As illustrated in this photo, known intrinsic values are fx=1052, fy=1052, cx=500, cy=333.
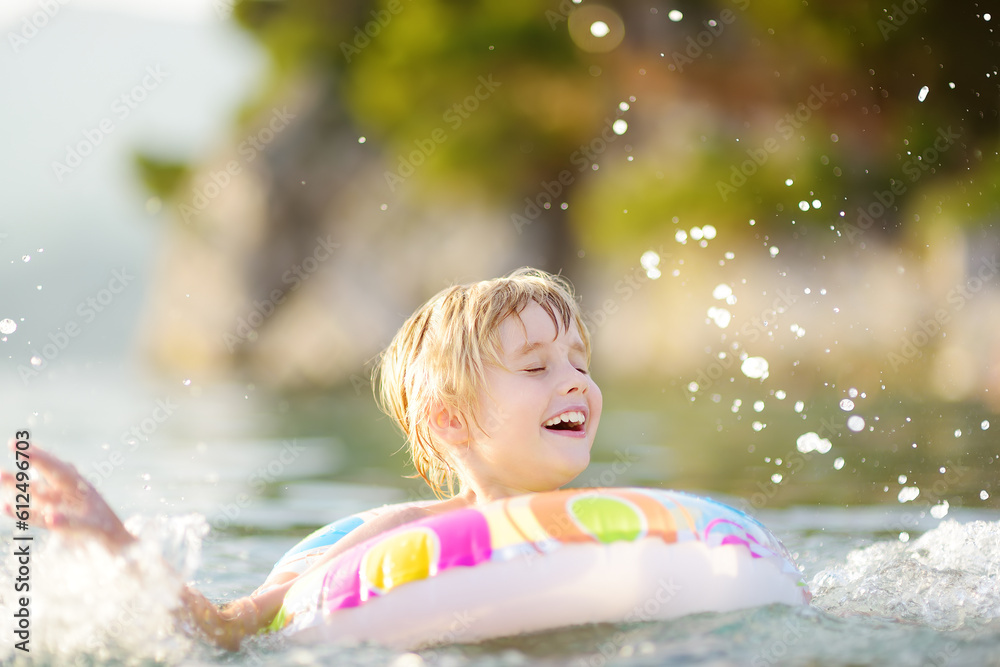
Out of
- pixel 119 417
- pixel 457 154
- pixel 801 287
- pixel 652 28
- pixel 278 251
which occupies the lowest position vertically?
pixel 119 417

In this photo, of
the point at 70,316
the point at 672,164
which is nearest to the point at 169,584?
the point at 672,164

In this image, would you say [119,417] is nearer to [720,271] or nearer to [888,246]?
[720,271]

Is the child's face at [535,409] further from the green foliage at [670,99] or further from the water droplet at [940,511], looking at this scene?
the green foliage at [670,99]

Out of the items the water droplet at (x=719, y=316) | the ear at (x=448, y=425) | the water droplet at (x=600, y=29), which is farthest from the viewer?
the water droplet at (x=600, y=29)

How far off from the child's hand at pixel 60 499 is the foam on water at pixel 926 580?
184 cm

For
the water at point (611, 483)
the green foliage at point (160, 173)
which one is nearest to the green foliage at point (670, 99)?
the green foliage at point (160, 173)

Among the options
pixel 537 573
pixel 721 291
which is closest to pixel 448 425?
pixel 537 573

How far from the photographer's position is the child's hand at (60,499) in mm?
2301

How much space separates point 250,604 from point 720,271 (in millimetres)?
13639

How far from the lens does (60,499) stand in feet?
7.59

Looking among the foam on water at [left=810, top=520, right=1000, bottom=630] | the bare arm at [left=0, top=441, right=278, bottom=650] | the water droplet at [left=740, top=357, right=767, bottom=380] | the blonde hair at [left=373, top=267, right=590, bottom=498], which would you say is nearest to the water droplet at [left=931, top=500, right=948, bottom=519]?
the foam on water at [left=810, top=520, right=1000, bottom=630]

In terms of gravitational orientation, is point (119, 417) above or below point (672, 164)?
below

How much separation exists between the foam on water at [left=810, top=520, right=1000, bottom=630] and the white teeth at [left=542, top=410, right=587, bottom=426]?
832 millimetres

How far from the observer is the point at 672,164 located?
1689 cm
